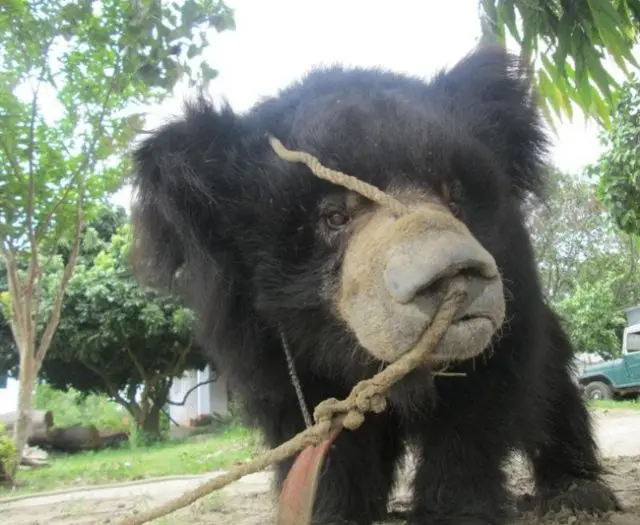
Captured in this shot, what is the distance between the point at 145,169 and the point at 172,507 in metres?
1.14

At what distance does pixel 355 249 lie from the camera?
1936 mm

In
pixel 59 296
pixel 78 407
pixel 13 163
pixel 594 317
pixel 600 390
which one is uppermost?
pixel 13 163

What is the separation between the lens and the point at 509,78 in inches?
105

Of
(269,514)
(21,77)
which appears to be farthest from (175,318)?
(269,514)

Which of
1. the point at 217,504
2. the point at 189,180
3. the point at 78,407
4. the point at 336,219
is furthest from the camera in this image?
the point at 78,407

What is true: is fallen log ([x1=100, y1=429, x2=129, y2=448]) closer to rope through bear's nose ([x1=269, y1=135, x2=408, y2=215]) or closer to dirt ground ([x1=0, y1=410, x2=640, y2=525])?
dirt ground ([x1=0, y1=410, x2=640, y2=525])

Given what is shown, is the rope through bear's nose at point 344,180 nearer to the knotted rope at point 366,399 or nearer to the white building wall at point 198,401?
the knotted rope at point 366,399

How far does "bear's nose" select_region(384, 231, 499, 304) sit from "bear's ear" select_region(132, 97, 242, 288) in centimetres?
78

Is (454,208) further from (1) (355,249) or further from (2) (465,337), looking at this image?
(2) (465,337)

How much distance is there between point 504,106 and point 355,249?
3.21ft

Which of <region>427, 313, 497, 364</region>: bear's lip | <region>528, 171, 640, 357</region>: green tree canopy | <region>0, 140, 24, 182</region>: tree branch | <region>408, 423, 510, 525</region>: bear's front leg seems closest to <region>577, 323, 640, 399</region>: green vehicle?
<region>528, 171, 640, 357</region>: green tree canopy

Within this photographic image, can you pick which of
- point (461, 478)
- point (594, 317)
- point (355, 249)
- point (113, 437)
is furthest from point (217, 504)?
point (594, 317)

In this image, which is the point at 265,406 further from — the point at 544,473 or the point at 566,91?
the point at 566,91

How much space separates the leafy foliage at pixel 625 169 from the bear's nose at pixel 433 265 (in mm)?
6781
